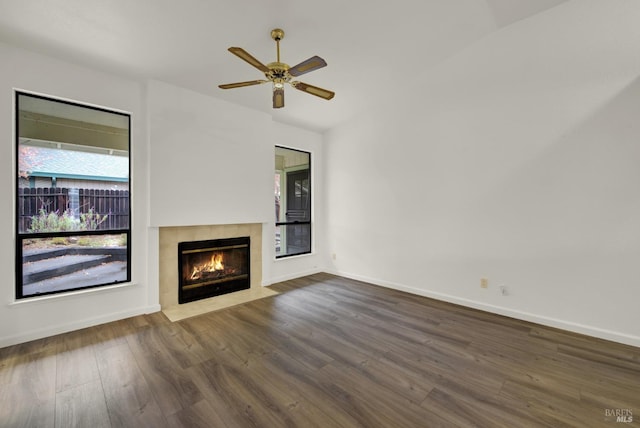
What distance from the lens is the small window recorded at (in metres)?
5.53

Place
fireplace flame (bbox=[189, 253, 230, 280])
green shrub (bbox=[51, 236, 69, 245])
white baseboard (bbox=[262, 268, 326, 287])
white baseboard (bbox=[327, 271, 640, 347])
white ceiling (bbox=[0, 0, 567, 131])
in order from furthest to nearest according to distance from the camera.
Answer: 1. white baseboard (bbox=[262, 268, 326, 287])
2. fireplace flame (bbox=[189, 253, 230, 280])
3. green shrub (bbox=[51, 236, 69, 245])
4. white baseboard (bbox=[327, 271, 640, 347])
5. white ceiling (bbox=[0, 0, 567, 131])

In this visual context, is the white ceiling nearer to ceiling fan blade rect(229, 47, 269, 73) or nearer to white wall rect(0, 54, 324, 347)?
white wall rect(0, 54, 324, 347)

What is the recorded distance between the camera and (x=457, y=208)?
12.8 feet

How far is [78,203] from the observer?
3146 millimetres

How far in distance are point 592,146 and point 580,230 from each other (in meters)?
0.91

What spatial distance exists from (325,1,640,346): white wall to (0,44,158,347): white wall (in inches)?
142

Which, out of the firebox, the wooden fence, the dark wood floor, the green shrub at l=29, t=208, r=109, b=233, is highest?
the wooden fence

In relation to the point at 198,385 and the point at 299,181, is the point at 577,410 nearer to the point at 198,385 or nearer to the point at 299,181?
the point at 198,385

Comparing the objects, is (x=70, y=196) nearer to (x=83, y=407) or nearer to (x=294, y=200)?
(x=83, y=407)

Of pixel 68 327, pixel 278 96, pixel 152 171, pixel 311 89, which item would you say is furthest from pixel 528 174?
pixel 68 327

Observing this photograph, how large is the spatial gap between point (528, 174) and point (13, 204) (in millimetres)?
5593

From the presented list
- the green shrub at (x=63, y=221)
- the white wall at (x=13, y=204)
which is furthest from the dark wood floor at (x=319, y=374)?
the green shrub at (x=63, y=221)

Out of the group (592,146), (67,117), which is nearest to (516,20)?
(592,146)

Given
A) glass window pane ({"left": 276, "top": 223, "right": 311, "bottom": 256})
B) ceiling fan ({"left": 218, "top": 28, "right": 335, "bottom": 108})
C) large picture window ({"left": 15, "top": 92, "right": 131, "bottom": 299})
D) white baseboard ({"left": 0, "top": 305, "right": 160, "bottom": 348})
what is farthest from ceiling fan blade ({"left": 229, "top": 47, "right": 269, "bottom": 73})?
glass window pane ({"left": 276, "top": 223, "right": 311, "bottom": 256})
